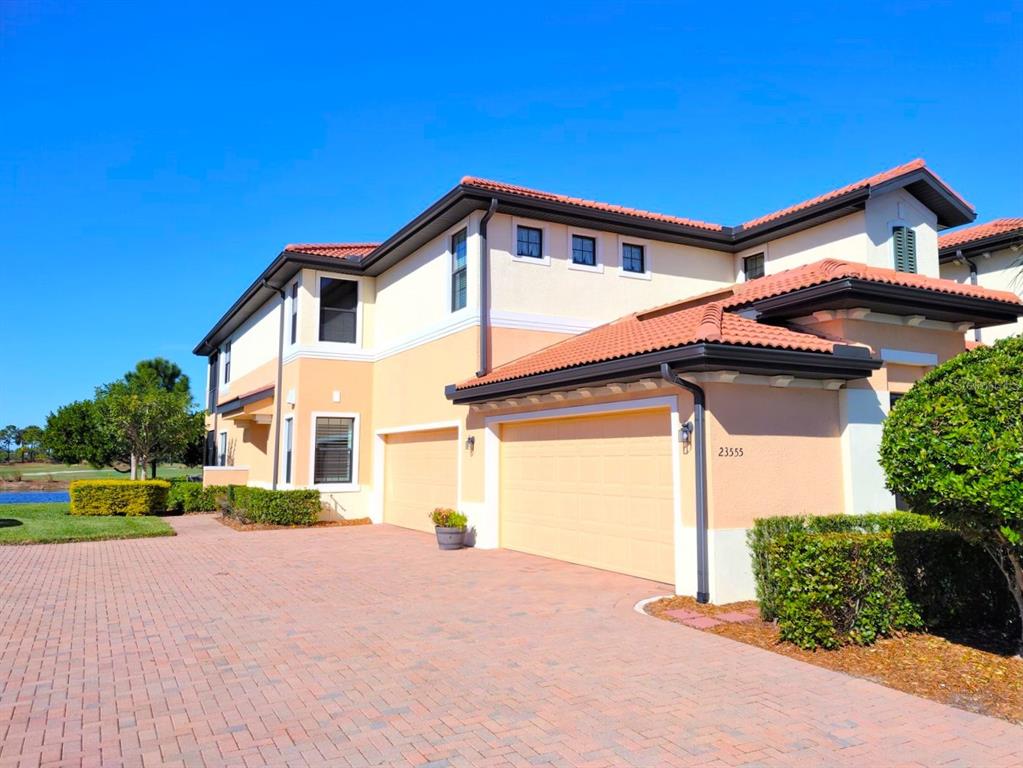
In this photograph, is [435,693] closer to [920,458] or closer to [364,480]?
[920,458]

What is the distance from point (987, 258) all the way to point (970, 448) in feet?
47.8

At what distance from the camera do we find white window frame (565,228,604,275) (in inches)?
610

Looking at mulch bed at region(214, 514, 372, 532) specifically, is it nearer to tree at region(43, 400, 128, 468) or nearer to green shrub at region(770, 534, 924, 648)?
green shrub at region(770, 534, 924, 648)

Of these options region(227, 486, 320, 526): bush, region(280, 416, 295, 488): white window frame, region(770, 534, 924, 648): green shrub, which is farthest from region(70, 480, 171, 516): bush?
region(770, 534, 924, 648): green shrub

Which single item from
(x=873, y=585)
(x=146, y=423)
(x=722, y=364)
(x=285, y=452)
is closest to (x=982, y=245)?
(x=722, y=364)

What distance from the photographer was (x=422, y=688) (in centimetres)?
568

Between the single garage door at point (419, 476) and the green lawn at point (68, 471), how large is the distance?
3367 cm

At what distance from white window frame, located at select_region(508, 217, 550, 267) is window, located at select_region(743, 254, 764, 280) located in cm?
571

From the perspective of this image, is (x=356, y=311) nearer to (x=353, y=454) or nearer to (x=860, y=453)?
(x=353, y=454)

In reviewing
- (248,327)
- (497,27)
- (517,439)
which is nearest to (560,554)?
(517,439)

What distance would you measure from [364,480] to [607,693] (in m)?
14.3

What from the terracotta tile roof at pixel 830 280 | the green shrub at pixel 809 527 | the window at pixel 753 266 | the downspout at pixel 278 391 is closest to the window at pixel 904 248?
the terracotta tile roof at pixel 830 280

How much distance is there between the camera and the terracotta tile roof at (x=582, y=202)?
14.2m

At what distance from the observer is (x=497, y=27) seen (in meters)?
13.2
